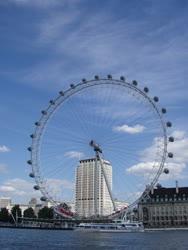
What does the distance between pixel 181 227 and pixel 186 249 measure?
119790 millimetres

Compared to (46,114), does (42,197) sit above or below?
below

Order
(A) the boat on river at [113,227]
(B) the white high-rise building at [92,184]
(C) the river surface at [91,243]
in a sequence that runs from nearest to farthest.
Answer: (C) the river surface at [91,243], (B) the white high-rise building at [92,184], (A) the boat on river at [113,227]

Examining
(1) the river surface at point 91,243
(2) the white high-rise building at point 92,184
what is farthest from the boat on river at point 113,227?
(1) the river surface at point 91,243

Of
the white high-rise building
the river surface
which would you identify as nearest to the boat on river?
the white high-rise building

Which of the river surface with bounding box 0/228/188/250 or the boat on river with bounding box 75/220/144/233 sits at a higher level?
the boat on river with bounding box 75/220/144/233

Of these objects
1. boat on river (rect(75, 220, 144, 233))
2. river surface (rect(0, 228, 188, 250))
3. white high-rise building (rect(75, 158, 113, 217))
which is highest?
white high-rise building (rect(75, 158, 113, 217))

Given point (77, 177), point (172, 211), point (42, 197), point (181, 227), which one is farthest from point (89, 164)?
point (172, 211)

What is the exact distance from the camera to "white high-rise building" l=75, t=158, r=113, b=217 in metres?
104

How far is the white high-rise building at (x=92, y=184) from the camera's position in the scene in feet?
340

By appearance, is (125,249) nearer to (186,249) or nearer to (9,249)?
(186,249)

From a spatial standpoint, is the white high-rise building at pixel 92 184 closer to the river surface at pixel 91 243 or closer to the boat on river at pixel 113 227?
the boat on river at pixel 113 227

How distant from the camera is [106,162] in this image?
108 m

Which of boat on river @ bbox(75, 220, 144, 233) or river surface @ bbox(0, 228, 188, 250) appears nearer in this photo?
river surface @ bbox(0, 228, 188, 250)

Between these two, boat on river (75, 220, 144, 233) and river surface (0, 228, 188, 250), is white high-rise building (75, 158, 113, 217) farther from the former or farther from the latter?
river surface (0, 228, 188, 250)
